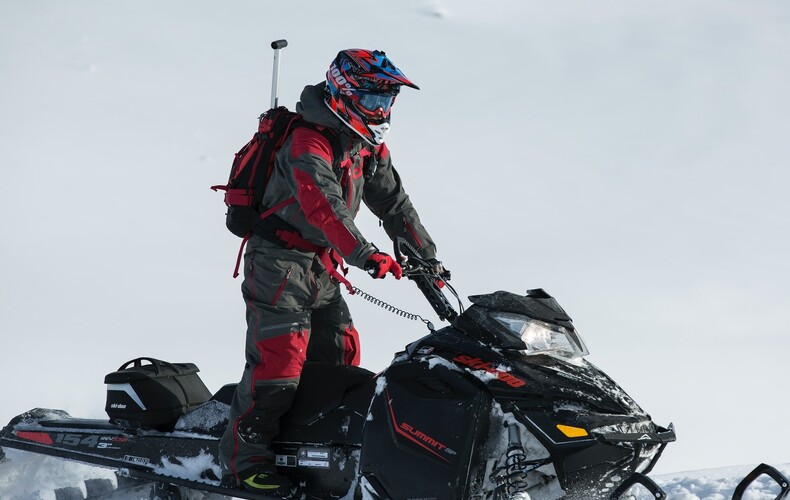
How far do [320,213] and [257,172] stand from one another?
1.55 feet

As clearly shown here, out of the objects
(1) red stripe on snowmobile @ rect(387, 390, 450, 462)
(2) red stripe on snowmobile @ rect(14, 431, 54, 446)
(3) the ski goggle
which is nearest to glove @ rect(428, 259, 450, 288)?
(1) red stripe on snowmobile @ rect(387, 390, 450, 462)

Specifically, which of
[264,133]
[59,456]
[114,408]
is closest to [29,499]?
[59,456]

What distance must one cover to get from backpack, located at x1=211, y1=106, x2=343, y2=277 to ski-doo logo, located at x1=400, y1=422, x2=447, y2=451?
1127 mm

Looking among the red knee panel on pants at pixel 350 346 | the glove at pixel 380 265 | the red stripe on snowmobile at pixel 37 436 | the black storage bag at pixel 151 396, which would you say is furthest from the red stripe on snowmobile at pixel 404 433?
the red stripe on snowmobile at pixel 37 436

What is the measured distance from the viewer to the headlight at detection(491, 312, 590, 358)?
3.54 metres

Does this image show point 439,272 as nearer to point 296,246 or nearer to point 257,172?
point 296,246

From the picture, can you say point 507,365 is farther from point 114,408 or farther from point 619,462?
point 114,408

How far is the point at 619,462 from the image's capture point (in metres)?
3.35

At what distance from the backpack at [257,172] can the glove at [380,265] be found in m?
0.68

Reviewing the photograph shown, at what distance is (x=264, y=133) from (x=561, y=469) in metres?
1.95

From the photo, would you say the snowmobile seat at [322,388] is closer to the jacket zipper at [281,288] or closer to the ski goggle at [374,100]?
the jacket zipper at [281,288]

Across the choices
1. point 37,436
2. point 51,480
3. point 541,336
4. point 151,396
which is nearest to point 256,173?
point 151,396

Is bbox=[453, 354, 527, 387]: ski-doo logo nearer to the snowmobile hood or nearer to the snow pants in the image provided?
the snowmobile hood

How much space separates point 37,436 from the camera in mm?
4816
